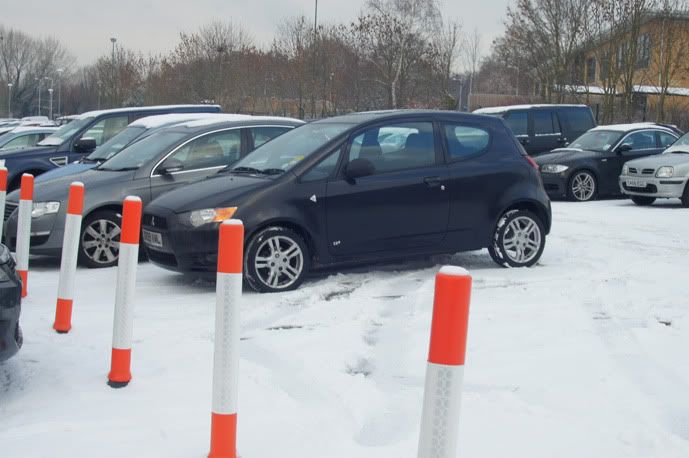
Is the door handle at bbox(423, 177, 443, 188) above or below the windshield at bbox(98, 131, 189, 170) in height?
below

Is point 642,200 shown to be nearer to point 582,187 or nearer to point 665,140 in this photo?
point 582,187

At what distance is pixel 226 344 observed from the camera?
4008mm

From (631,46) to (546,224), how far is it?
27451 mm

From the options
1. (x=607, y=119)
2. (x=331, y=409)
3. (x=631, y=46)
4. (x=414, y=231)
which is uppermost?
(x=631, y=46)

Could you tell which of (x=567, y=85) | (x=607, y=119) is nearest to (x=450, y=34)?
(x=567, y=85)

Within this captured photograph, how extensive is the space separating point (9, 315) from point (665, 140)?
16911 millimetres

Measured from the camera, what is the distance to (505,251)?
9312mm

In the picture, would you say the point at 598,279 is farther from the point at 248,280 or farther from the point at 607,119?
the point at 607,119

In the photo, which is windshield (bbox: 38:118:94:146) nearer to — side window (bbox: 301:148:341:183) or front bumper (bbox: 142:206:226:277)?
front bumper (bbox: 142:206:226:277)

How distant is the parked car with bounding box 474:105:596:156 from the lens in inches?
858

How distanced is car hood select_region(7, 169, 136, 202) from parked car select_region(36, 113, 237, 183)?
30cm

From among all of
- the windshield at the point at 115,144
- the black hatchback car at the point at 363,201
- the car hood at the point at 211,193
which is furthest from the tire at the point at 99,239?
the windshield at the point at 115,144

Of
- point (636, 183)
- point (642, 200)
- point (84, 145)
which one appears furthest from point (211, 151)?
point (642, 200)

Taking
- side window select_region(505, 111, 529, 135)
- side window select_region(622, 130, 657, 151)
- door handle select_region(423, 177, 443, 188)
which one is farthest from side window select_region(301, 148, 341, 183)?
side window select_region(505, 111, 529, 135)
